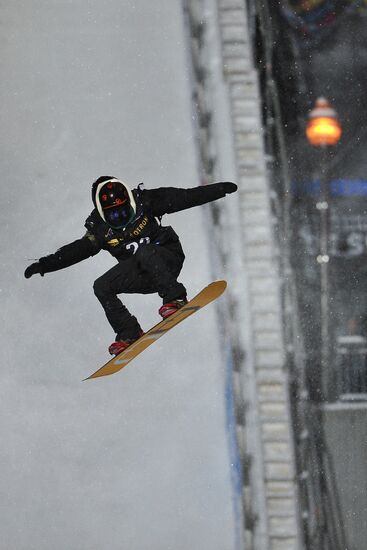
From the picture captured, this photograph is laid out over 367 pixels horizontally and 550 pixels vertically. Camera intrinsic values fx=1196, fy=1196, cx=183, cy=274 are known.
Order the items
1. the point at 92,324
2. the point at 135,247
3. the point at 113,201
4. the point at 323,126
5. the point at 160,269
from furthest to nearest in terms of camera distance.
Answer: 1. the point at 323,126
2. the point at 92,324
3. the point at 135,247
4. the point at 160,269
5. the point at 113,201

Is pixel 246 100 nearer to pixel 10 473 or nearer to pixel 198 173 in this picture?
pixel 198 173

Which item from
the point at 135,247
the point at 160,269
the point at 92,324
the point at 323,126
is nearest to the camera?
the point at 160,269

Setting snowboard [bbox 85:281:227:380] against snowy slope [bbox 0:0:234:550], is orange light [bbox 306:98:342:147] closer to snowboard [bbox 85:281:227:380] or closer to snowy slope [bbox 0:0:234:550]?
snowy slope [bbox 0:0:234:550]

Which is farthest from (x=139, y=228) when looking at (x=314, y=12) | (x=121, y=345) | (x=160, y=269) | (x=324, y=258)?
(x=314, y=12)

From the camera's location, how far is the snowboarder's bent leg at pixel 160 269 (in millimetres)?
6578

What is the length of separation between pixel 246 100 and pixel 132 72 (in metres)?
1.04

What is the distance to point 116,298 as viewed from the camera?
22.2 ft

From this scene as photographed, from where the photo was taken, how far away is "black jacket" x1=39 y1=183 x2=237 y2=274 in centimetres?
659

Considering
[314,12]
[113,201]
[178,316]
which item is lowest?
[178,316]

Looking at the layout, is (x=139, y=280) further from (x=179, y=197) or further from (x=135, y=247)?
(x=179, y=197)

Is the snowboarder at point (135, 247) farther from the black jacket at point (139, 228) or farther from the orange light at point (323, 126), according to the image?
the orange light at point (323, 126)

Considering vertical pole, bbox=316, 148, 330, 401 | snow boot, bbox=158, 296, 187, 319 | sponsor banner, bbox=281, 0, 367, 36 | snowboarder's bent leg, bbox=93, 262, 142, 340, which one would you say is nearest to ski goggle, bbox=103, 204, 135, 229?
snowboarder's bent leg, bbox=93, 262, 142, 340

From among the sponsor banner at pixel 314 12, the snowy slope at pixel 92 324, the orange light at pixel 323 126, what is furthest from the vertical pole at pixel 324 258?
the sponsor banner at pixel 314 12

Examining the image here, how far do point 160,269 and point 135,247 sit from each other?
215mm
